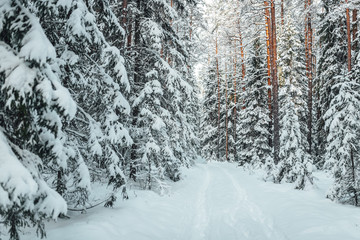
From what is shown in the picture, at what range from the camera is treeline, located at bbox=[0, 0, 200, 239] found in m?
3.05

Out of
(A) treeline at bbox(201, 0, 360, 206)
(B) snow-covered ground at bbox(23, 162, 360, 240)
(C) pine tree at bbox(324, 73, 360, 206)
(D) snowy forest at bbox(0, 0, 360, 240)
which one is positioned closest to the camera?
(D) snowy forest at bbox(0, 0, 360, 240)

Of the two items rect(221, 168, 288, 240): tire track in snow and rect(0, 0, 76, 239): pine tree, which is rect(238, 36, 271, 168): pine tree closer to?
rect(221, 168, 288, 240): tire track in snow

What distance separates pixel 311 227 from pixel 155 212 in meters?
4.47

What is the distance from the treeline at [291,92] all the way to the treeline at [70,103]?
587cm

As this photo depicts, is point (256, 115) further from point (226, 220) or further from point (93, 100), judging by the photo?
point (93, 100)

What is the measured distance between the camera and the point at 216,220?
7.43m

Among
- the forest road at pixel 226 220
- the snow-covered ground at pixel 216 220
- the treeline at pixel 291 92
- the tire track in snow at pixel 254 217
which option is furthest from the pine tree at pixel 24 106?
the treeline at pixel 291 92

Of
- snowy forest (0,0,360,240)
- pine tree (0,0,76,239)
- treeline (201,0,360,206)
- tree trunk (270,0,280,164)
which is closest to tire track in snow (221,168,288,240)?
snowy forest (0,0,360,240)

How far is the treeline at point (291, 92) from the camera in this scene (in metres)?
8.70

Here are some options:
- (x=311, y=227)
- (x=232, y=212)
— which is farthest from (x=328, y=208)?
(x=232, y=212)

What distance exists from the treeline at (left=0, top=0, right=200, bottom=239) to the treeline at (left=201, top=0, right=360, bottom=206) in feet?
19.3

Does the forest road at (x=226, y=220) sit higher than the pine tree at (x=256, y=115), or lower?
lower

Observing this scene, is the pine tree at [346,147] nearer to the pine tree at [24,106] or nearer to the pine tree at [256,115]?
the pine tree at [24,106]

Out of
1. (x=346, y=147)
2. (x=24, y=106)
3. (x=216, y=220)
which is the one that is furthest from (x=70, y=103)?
(x=346, y=147)
